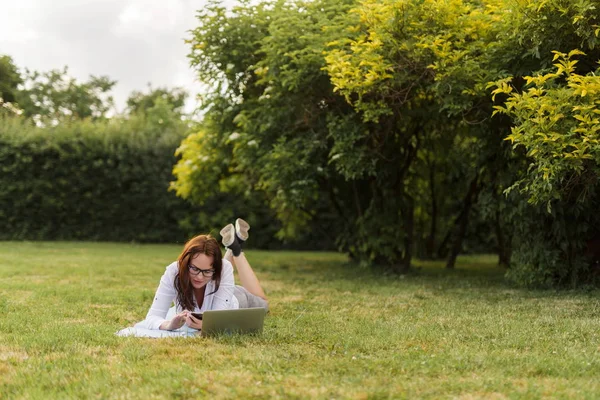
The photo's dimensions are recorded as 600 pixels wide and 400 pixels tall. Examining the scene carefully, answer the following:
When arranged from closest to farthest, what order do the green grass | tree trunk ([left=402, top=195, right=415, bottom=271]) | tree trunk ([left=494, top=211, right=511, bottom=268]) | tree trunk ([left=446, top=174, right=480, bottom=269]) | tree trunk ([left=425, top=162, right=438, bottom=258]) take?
the green grass, tree trunk ([left=402, top=195, right=415, bottom=271]), tree trunk ([left=446, top=174, right=480, bottom=269]), tree trunk ([left=494, top=211, right=511, bottom=268]), tree trunk ([left=425, top=162, right=438, bottom=258])

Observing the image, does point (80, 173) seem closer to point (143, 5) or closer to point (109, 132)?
point (109, 132)

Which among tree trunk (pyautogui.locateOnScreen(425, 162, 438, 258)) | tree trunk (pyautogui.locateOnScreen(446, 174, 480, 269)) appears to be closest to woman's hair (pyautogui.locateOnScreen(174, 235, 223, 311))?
tree trunk (pyautogui.locateOnScreen(446, 174, 480, 269))

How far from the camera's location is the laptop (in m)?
5.33

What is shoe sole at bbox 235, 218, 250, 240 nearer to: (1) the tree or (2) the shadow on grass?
(2) the shadow on grass

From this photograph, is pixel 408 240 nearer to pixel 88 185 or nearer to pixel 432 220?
pixel 432 220

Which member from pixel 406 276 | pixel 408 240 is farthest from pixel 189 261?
pixel 408 240

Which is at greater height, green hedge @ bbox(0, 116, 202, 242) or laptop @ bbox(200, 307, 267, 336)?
green hedge @ bbox(0, 116, 202, 242)

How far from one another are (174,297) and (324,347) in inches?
56.2

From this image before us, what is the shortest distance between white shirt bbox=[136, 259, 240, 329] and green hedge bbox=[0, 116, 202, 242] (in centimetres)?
1376

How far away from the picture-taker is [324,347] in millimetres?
5254

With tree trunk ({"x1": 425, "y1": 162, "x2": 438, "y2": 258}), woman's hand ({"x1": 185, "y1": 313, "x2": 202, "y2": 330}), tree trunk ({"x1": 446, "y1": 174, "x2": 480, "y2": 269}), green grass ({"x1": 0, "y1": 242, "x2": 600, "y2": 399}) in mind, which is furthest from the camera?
tree trunk ({"x1": 425, "y1": 162, "x2": 438, "y2": 258})

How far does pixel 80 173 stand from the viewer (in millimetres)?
19484

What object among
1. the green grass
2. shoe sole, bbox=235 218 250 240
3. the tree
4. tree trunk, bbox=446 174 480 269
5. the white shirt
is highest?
the tree

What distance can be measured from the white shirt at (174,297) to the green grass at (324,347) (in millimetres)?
386
